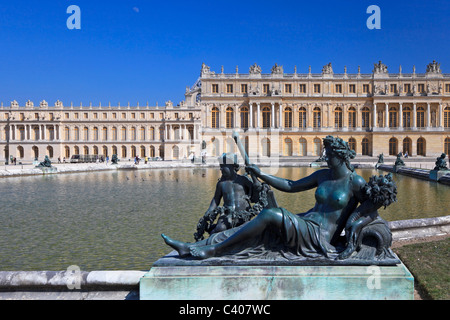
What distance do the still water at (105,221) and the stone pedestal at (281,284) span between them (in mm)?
2523

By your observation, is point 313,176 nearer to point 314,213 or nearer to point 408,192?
point 314,213

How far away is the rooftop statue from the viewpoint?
12.8ft

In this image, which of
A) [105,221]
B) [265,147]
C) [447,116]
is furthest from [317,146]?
[105,221]

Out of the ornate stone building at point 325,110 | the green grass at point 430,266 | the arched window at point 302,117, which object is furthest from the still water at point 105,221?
the arched window at point 302,117

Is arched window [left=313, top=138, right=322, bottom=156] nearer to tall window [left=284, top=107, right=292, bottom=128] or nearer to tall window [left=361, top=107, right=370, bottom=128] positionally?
tall window [left=284, top=107, right=292, bottom=128]

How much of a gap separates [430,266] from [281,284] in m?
2.92

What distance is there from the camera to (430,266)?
5480mm

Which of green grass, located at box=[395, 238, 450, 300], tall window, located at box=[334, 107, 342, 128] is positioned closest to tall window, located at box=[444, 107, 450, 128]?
tall window, located at box=[334, 107, 342, 128]

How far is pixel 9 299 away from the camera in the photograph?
4273 mm

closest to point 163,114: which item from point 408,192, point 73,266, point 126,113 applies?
point 126,113

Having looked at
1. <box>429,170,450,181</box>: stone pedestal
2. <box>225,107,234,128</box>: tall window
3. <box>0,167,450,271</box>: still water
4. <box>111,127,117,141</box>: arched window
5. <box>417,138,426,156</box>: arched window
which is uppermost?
<box>225,107,234,128</box>: tall window

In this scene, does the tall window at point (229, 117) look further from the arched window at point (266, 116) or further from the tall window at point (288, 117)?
the tall window at point (288, 117)

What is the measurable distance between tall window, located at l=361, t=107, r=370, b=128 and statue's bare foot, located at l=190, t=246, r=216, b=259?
55.9 meters
